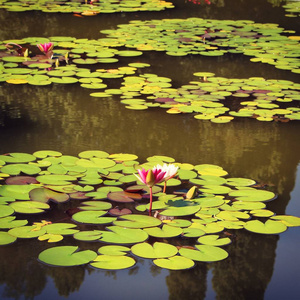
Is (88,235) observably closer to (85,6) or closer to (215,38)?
(215,38)

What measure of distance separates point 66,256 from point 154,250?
333 millimetres

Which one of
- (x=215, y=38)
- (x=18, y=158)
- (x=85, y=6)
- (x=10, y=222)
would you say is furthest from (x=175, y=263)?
(x=85, y=6)

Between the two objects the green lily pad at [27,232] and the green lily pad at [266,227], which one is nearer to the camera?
the green lily pad at [27,232]

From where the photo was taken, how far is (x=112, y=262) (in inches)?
84.8

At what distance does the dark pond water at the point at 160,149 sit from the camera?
2.13 m

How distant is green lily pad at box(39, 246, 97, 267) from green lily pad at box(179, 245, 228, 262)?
0.35 meters

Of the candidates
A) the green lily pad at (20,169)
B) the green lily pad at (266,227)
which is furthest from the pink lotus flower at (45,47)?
the green lily pad at (266,227)

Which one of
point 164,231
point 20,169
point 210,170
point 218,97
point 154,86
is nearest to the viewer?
point 164,231

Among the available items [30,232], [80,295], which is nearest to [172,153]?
[30,232]

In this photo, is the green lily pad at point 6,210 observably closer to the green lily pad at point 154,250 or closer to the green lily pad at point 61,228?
the green lily pad at point 61,228

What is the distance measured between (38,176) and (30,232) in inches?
20.9

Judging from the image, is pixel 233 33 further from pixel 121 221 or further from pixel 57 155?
pixel 121 221

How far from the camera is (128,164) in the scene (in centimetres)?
308

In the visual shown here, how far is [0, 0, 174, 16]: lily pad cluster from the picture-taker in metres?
7.45
